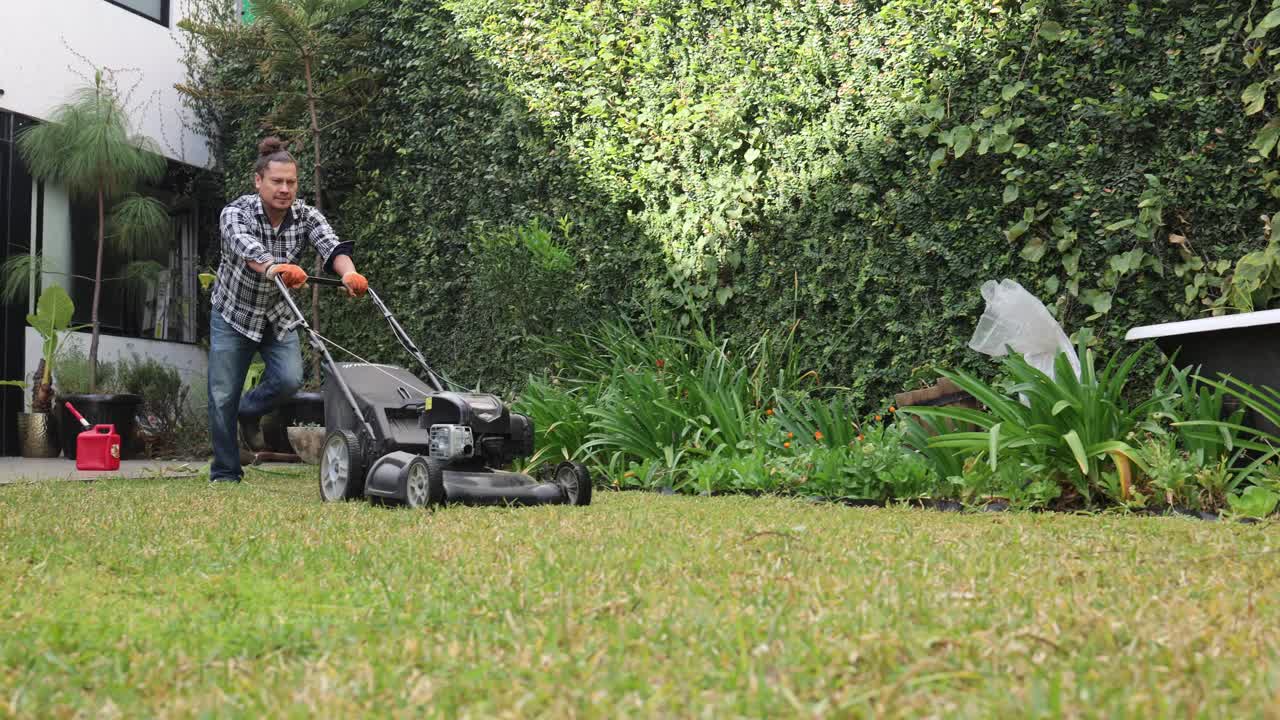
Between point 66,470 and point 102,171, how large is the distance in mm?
3267

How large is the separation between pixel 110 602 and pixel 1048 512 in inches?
121

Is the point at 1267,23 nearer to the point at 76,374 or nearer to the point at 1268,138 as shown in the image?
the point at 1268,138

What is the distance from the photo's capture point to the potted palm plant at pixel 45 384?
8617 millimetres

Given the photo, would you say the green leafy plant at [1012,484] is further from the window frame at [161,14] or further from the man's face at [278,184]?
the window frame at [161,14]

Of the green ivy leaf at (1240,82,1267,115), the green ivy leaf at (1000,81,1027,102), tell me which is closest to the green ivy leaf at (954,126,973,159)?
the green ivy leaf at (1000,81,1027,102)

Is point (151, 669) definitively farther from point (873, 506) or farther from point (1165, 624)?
point (873, 506)

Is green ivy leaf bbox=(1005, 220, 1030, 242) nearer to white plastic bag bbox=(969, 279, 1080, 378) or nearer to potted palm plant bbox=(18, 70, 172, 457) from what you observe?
white plastic bag bbox=(969, 279, 1080, 378)

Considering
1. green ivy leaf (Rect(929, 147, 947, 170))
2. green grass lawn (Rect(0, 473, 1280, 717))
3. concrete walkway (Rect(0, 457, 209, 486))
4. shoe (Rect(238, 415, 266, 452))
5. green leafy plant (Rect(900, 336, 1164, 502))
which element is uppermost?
green ivy leaf (Rect(929, 147, 947, 170))

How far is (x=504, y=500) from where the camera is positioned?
4.05 m

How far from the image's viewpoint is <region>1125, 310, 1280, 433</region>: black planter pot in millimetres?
3902

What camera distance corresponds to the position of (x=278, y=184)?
17.6 feet

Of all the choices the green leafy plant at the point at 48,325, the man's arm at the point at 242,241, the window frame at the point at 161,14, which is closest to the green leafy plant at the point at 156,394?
the green leafy plant at the point at 48,325

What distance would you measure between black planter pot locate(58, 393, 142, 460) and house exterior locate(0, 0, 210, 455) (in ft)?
1.88

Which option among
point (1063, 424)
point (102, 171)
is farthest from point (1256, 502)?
point (102, 171)
